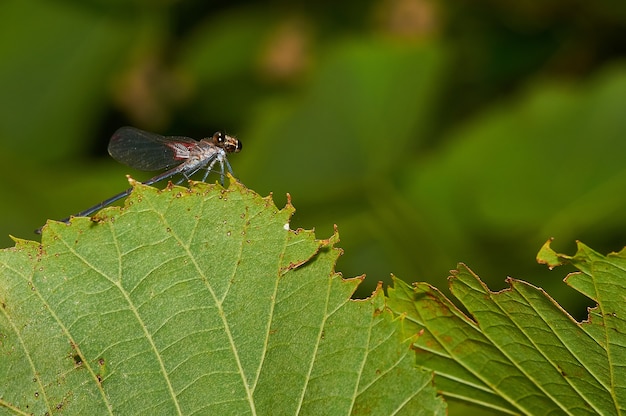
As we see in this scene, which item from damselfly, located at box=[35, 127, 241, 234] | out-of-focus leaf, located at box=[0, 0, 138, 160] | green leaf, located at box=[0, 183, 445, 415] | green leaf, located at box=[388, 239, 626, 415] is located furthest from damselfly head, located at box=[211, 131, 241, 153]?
out-of-focus leaf, located at box=[0, 0, 138, 160]

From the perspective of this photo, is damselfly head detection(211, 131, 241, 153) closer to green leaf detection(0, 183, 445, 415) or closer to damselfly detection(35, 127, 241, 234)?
damselfly detection(35, 127, 241, 234)

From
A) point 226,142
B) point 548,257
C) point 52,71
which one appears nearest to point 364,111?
point 52,71

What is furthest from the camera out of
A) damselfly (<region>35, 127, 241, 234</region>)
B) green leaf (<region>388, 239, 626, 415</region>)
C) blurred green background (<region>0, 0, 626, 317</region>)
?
blurred green background (<region>0, 0, 626, 317</region>)

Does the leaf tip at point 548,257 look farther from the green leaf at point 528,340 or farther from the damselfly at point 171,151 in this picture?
the damselfly at point 171,151

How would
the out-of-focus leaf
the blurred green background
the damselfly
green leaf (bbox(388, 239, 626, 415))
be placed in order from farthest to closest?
1. the out-of-focus leaf
2. the blurred green background
3. the damselfly
4. green leaf (bbox(388, 239, 626, 415))

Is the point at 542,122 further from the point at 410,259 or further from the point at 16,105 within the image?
the point at 16,105

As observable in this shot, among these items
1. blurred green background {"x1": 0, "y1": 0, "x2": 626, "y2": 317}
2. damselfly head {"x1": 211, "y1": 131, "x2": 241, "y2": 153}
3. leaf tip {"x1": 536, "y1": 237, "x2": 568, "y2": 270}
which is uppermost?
blurred green background {"x1": 0, "y1": 0, "x2": 626, "y2": 317}

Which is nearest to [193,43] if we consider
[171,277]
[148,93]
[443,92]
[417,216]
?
[148,93]

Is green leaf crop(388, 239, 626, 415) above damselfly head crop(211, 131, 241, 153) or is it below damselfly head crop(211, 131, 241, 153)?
below
